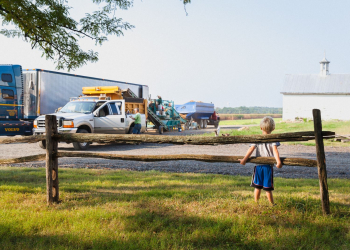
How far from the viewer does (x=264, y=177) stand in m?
5.29

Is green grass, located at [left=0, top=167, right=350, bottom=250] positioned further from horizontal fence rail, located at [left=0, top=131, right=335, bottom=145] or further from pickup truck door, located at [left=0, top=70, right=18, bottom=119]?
pickup truck door, located at [left=0, top=70, right=18, bottom=119]

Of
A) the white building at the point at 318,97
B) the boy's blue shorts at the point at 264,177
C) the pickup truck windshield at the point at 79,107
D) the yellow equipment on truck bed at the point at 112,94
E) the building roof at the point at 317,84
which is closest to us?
the boy's blue shorts at the point at 264,177

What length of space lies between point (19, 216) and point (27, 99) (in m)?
15.3

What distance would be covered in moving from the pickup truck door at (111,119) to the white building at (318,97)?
3667 centimetres

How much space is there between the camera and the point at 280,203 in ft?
17.3

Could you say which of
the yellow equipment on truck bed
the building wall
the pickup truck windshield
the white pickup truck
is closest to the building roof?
the building wall

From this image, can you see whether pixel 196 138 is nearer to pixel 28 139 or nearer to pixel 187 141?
pixel 187 141

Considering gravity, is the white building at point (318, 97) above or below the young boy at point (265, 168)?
above

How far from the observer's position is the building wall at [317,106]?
4750cm

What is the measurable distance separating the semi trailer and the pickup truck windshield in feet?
11.0

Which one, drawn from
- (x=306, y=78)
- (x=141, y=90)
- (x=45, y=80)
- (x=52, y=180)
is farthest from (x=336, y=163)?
(x=306, y=78)

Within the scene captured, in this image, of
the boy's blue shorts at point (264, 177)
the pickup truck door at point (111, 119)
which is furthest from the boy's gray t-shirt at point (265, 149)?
the pickup truck door at point (111, 119)

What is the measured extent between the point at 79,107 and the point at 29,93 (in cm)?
472

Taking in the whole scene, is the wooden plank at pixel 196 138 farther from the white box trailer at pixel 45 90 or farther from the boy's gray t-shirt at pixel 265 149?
the white box trailer at pixel 45 90
